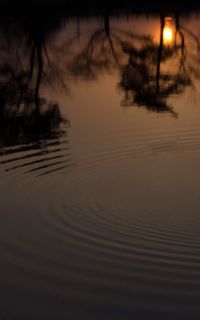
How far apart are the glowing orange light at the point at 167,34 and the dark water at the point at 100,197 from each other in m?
11.8

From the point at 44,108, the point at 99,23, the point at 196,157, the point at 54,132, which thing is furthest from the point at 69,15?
the point at 196,157

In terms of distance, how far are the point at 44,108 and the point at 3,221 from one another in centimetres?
1015

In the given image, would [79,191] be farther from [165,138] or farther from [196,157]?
[165,138]

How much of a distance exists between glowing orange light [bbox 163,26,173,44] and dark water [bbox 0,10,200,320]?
11802mm

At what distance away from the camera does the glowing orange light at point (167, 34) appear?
38.7 metres

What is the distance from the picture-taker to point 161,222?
9.83 metres

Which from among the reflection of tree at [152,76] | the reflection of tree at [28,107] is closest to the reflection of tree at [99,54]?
the reflection of tree at [152,76]

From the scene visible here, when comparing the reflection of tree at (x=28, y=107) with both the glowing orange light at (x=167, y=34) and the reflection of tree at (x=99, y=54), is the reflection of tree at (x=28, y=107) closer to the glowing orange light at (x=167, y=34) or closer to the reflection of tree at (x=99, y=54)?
the reflection of tree at (x=99, y=54)

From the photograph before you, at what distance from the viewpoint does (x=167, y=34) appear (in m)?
40.6

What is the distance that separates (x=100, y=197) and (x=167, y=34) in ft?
100

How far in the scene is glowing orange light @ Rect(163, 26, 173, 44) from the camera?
38.7 metres

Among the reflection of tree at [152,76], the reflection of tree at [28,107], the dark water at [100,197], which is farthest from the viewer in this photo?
the reflection of tree at [152,76]

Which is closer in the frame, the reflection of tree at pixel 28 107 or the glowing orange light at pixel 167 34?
the reflection of tree at pixel 28 107

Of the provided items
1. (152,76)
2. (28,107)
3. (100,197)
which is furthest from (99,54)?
(100,197)
